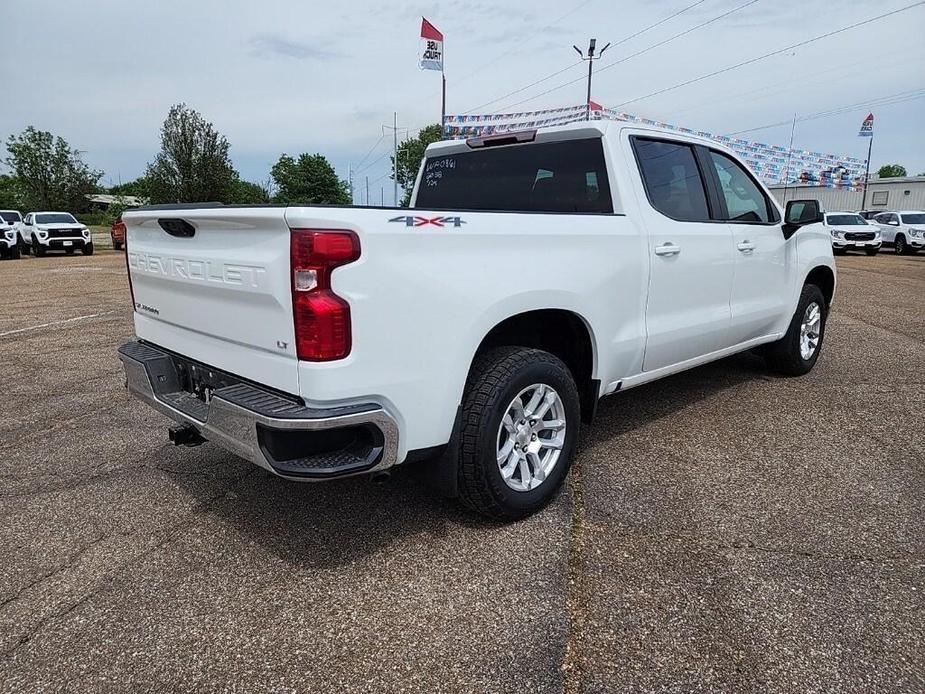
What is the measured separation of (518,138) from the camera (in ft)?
12.9

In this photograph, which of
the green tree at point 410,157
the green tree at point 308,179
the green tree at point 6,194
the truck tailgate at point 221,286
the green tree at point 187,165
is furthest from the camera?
the green tree at point 308,179

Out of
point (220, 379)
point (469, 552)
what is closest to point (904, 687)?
point (469, 552)

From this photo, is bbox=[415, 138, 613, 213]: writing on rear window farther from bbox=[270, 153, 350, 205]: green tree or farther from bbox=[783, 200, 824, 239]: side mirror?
bbox=[270, 153, 350, 205]: green tree

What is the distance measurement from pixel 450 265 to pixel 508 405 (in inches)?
26.7

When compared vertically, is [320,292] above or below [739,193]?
below

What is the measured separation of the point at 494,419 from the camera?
9.07ft

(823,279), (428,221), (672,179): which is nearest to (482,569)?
(428,221)

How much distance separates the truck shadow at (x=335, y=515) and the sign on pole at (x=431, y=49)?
24450mm

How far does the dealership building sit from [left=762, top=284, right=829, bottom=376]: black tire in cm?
4173

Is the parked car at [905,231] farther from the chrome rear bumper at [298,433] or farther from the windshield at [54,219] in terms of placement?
the windshield at [54,219]

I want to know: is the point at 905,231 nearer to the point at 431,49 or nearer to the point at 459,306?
the point at 431,49

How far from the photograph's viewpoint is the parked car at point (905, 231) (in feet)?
82.2

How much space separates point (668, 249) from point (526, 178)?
928 millimetres

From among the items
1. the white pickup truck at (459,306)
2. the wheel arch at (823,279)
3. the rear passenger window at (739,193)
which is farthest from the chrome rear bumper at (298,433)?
the wheel arch at (823,279)
